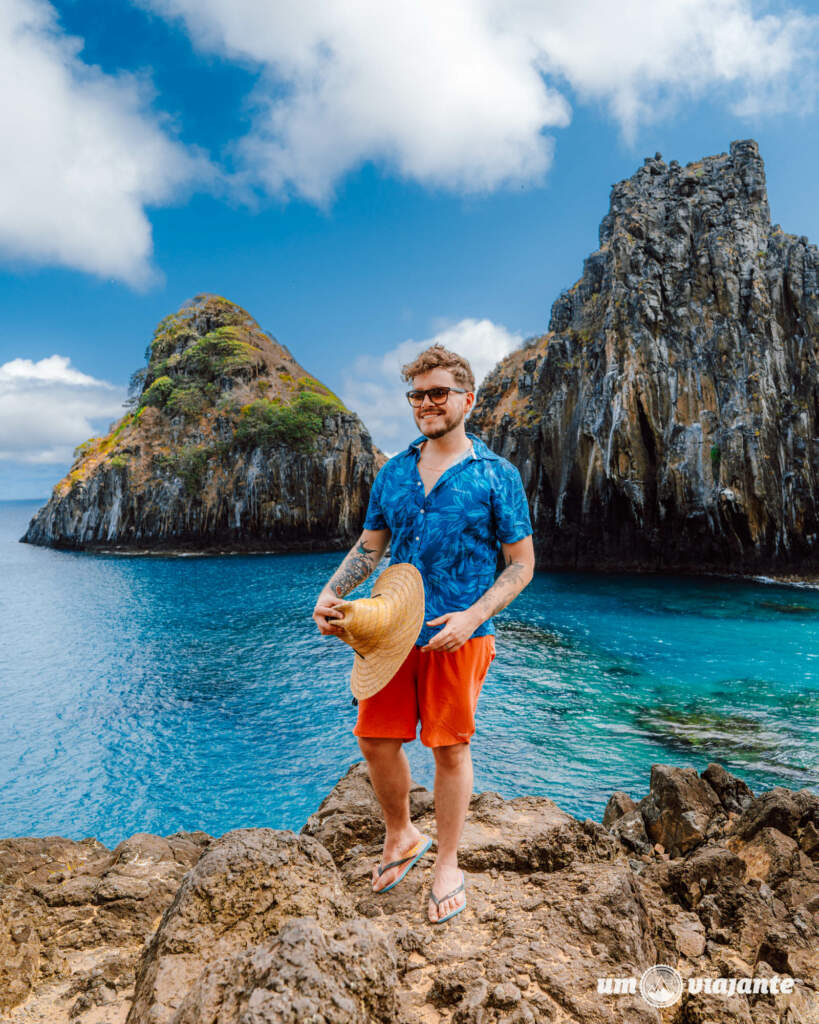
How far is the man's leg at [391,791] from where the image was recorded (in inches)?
115

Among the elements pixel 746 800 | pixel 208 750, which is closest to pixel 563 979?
pixel 746 800

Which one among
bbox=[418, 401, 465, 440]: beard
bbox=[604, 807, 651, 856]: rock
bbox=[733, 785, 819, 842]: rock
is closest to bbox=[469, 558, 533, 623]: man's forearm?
bbox=[418, 401, 465, 440]: beard

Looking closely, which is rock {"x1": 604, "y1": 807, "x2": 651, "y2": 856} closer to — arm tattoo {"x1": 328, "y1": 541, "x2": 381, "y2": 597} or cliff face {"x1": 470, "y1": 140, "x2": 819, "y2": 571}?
arm tattoo {"x1": 328, "y1": 541, "x2": 381, "y2": 597}

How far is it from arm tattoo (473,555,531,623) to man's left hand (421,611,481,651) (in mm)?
70

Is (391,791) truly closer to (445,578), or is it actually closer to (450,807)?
(450,807)

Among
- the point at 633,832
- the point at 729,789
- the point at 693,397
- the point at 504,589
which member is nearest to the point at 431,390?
the point at 504,589

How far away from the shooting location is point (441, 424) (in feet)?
9.59

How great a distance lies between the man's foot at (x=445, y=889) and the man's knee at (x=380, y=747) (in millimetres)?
580

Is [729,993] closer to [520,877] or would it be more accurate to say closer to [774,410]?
[520,877]

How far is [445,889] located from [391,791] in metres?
0.51

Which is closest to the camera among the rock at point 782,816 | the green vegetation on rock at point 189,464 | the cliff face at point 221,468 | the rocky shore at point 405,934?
the rocky shore at point 405,934

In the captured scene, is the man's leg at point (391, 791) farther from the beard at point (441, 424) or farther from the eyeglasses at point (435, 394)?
the eyeglasses at point (435, 394)

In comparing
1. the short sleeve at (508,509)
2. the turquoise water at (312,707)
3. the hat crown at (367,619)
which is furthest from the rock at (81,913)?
the turquoise water at (312,707)

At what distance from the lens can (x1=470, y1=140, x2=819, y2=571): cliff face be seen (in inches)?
1126
